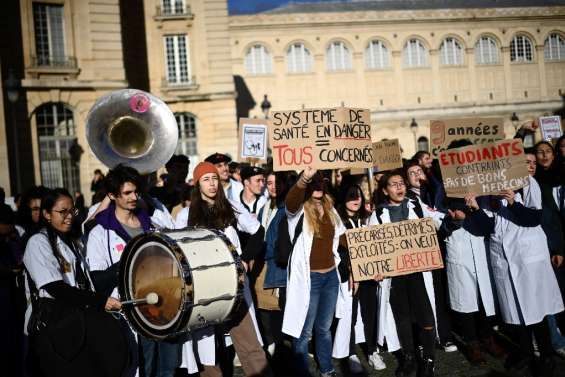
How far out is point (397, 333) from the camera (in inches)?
241

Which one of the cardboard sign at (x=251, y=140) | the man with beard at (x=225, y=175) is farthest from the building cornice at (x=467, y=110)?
the man with beard at (x=225, y=175)

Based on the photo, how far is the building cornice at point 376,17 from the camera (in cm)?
4112

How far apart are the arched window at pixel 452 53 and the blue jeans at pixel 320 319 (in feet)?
136

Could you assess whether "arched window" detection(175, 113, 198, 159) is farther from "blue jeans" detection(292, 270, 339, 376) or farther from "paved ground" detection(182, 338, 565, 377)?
"blue jeans" detection(292, 270, 339, 376)

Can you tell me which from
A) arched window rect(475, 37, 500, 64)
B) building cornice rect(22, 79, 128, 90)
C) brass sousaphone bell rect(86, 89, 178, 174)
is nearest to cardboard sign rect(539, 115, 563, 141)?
brass sousaphone bell rect(86, 89, 178, 174)

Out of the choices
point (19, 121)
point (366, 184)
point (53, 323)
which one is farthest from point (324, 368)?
point (19, 121)

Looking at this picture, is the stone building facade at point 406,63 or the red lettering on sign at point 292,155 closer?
the red lettering on sign at point 292,155

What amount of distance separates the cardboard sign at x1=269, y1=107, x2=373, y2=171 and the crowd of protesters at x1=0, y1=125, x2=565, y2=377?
27 centimetres

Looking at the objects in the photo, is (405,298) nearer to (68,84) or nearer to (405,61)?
(68,84)

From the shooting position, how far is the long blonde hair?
573cm

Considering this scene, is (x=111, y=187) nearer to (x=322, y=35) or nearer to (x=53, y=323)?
(x=53, y=323)

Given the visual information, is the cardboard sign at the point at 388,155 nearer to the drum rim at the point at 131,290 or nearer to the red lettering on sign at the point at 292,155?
the red lettering on sign at the point at 292,155

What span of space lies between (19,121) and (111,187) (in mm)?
19481

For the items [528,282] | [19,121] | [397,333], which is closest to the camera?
[528,282]
